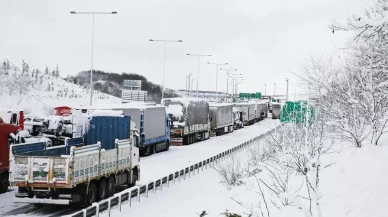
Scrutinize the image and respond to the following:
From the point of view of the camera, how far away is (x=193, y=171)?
2673cm

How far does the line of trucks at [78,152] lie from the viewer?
15.0 metres

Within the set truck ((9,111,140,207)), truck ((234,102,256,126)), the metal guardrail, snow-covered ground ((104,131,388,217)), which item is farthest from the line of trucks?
truck ((234,102,256,126))

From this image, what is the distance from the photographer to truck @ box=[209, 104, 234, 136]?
5825 centimetres

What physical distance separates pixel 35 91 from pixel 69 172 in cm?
7409

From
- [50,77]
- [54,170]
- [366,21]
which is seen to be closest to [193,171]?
[54,170]

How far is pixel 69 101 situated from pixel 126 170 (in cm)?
6747

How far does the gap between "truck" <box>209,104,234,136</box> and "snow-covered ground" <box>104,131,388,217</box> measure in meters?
32.3

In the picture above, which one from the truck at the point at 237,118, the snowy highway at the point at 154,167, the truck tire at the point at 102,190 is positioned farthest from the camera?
the truck at the point at 237,118

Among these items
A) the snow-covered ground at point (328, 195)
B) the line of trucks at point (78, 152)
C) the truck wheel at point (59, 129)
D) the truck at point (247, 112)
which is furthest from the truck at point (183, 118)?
the truck at point (247, 112)

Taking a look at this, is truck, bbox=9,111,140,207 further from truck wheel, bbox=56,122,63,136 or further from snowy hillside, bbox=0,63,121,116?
snowy hillside, bbox=0,63,121,116

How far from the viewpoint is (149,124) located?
3584 centimetres

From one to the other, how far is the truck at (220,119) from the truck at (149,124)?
58.2 ft

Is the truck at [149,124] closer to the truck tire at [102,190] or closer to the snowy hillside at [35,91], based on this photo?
the truck tire at [102,190]

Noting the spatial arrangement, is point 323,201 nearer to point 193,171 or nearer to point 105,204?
point 105,204
